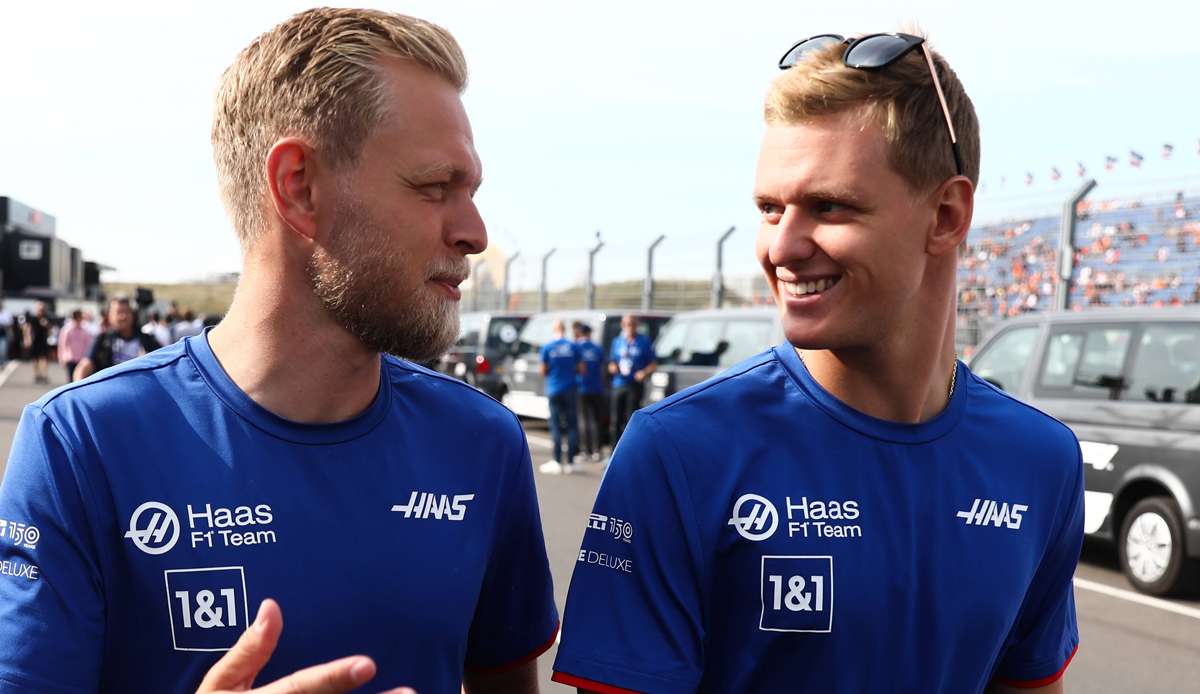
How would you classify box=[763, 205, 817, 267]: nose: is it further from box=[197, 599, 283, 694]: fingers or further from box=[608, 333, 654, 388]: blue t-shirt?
box=[608, 333, 654, 388]: blue t-shirt

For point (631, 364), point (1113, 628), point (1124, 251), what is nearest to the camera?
point (1113, 628)

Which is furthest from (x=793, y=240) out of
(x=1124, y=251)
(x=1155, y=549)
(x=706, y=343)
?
(x=1124, y=251)

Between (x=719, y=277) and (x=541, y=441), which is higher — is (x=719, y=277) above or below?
above

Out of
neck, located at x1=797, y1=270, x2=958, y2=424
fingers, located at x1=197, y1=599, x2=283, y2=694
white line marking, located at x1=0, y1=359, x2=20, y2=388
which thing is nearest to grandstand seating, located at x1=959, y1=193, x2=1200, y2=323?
neck, located at x1=797, y1=270, x2=958, y2=424

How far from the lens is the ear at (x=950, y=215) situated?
197cm

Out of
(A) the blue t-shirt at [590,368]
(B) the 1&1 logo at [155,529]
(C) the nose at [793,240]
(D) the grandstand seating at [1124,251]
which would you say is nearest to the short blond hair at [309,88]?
(B) the 1&1 logo at [155,529]

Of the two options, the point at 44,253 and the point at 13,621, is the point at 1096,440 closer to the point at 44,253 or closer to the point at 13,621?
the point at 13,621

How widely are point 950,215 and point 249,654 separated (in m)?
1.30

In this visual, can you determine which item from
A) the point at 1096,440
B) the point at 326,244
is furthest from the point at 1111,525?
the point at 326,244

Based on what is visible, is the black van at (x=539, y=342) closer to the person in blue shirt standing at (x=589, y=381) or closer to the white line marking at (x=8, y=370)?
the person in blue shirt standing at (x=589, y=381)

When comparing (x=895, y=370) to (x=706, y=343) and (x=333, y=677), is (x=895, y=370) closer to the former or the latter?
(x=333, y=677)

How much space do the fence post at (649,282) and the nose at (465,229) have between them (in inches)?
659

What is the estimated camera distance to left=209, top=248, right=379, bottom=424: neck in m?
1.88

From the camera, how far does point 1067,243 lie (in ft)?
38.6
